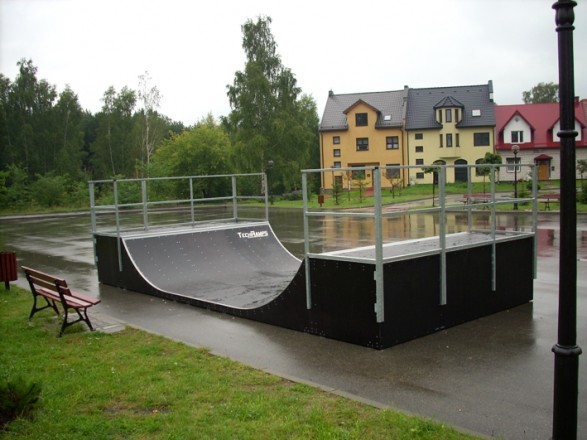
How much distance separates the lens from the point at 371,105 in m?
56.4

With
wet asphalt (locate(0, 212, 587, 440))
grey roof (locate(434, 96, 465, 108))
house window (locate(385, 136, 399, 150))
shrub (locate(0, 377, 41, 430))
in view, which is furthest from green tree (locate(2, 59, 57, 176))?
shrub (locate(0, 377, 41, 430))

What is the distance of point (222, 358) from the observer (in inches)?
265

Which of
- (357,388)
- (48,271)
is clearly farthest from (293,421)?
(48,271)

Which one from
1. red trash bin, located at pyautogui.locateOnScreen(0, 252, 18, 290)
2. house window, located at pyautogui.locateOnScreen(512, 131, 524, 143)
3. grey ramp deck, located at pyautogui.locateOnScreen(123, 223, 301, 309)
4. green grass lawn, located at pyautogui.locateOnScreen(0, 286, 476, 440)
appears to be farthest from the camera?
house window, located at pyautogui.locateOnScreen(512, 131, 524, 143)

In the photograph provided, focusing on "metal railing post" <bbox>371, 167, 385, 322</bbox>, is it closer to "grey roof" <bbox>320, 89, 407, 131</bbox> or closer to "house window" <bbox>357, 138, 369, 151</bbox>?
"grey roof" <bbox>320, 89, 407, 131</bbox>

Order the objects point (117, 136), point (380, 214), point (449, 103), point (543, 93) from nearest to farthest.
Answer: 1. point (380, 214)
2. point (449, 103)
3. point (117, 136)
4. point (543, 93)

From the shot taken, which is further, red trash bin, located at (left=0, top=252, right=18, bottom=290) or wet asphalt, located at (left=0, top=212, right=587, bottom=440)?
red trash bin, located at (left=0, top=252, right=18, bottom=290)

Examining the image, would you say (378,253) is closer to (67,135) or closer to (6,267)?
Answer: (6,267)

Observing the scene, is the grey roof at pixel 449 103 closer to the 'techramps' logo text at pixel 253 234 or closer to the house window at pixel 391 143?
the house window at pixel 391 143

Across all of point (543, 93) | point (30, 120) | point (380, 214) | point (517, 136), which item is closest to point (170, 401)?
point (380, 214)

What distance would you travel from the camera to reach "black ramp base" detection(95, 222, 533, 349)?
23.1ft

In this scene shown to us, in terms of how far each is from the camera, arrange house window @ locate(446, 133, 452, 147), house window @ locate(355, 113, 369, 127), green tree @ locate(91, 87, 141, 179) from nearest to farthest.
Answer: house window @ locate(446, 133, 452, 147) < house window @ locate(355, 113, 369, 127) < green tree @ locate(91, 87, 141, 179)

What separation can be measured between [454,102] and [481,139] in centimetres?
412

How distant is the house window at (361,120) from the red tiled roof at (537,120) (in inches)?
466
